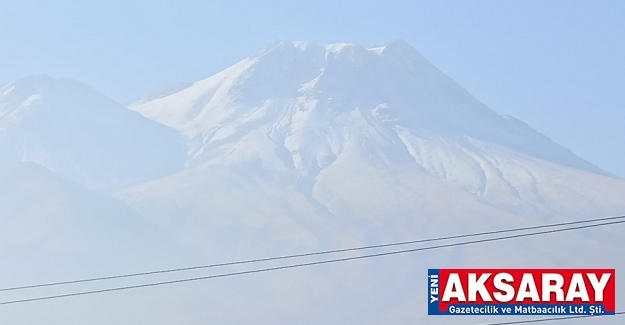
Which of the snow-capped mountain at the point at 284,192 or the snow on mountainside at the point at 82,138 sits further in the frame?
the snow on mountainside at the point at 82,138

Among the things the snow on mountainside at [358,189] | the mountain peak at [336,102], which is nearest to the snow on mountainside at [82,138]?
the snow on mountainside at [358,189]

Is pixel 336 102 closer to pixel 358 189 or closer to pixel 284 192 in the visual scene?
pixel 358 189

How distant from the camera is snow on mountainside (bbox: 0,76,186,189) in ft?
521

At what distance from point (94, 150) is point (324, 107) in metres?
37.6

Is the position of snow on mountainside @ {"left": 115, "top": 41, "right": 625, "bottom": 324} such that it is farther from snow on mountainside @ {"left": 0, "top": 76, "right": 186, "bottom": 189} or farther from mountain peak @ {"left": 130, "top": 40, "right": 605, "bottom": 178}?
snow on mountainside @ {"left": 0, "top": 76, "right": 186, "bottom": 189}

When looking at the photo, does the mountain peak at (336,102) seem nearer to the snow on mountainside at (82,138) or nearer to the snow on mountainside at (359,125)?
the snow on mountainside at (359,125)

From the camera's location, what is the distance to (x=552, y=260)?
126 m

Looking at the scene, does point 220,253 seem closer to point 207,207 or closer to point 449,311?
point 207,207

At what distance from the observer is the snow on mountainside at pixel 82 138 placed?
521 feet

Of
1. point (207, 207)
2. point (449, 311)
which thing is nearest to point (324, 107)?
point (207, 207)

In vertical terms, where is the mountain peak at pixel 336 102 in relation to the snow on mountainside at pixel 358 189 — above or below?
above

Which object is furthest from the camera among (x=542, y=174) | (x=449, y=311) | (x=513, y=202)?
(x=542, y=174)

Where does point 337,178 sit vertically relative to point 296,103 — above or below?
below

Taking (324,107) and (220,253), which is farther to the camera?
(324,107)
